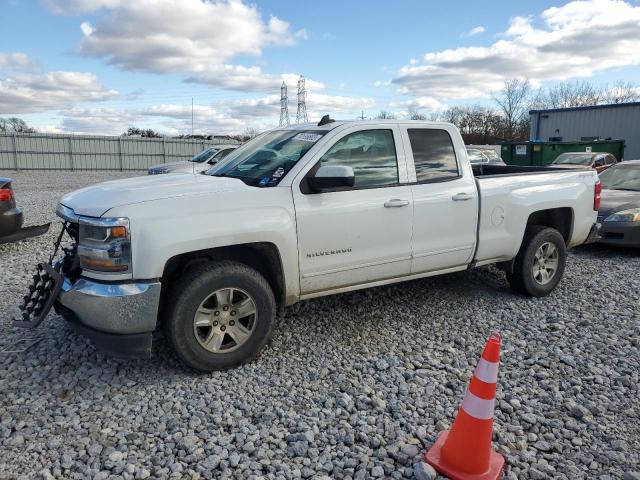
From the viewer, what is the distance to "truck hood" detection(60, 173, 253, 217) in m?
3.54

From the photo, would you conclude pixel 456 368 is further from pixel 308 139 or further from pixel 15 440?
pixel 15 440

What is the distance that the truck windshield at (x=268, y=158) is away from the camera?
164 inches

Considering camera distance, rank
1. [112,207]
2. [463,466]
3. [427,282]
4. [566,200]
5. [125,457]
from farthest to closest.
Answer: [427,282] → [566,200] → [112,207] → [125,457] → [463,466]

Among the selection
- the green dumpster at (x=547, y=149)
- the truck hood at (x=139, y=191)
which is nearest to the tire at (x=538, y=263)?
the truck hood at (x=139, y=191)

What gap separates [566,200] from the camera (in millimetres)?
5695

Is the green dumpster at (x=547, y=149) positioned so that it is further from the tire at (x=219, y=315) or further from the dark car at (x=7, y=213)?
the tire at (x=219, y=315)

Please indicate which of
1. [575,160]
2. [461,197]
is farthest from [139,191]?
[575,160]

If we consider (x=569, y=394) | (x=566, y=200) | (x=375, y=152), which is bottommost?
(x=569, y=394)

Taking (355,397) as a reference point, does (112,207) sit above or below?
above

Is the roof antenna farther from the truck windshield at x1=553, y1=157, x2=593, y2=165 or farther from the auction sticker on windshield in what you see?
the truck windshield at x1=553, y1=157, x2=593, y2=165

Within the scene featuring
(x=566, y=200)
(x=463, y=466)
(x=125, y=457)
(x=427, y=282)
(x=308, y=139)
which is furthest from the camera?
(x=427, y=282)

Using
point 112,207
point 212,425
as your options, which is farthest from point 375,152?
point 212,425

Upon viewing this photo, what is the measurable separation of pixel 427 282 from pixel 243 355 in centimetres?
293

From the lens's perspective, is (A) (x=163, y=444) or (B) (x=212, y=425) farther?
(B) (x=212, y=425)
